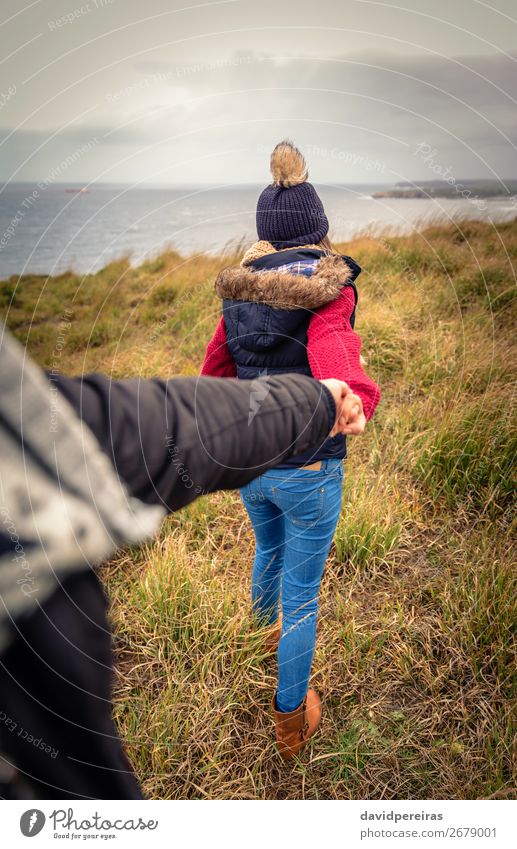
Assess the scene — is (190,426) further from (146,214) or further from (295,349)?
(146,214)

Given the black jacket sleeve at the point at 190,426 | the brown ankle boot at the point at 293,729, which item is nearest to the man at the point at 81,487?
the black jacket sleeve at the point at 190,426

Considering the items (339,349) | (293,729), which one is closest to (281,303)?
(339,349)

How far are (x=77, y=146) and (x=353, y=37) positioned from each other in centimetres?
93

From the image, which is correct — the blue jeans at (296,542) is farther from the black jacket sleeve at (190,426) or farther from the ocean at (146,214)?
the ocean at (146,214)

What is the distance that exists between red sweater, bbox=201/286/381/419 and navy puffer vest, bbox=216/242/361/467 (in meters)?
0.03

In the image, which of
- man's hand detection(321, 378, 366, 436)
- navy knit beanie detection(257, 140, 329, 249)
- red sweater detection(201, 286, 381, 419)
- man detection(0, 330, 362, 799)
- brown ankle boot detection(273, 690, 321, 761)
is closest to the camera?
man detection(0, 330, 362, 799)

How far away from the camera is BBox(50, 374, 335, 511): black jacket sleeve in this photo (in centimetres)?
53

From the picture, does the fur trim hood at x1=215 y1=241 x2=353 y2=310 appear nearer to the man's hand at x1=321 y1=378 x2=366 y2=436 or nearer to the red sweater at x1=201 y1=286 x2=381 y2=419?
the red sweater at x1=201 y1=286 x2=381 y2=419

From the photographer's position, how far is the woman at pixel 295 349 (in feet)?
3.80

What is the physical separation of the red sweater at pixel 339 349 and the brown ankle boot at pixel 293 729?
104 centimetres

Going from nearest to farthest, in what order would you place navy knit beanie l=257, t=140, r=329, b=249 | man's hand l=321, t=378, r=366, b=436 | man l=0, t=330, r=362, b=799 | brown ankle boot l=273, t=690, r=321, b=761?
man l=0, t=330, r=362, b=799 < man's hand l=321, t=378, r=366, b=436 < navy knit beanie l=257, t=140, r=329, b=249 < brown ankle boot l=273, t=690, r=321, b=761

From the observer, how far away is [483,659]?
173cm

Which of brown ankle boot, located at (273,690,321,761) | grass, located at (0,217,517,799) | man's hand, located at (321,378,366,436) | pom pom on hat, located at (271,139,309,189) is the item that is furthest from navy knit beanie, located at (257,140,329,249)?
brown ankle boot, located at (273,690,321,761)

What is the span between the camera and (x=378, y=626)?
1.89m
